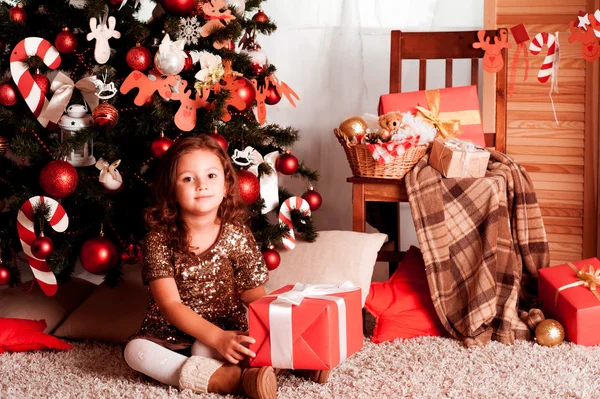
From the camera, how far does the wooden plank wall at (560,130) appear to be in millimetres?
2725

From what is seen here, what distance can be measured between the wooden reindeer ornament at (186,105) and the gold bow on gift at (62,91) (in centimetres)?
23

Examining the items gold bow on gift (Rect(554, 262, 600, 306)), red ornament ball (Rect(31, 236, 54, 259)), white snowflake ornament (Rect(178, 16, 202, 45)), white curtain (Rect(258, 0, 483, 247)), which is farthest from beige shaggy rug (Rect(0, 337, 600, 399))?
white curtain (Rect(258, 0, 483, 247))

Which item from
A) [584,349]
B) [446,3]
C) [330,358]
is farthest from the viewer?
[446,3]

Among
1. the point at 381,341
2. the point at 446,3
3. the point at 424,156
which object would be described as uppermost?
the point at 446,3

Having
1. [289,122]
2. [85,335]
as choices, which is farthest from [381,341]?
[289,122]

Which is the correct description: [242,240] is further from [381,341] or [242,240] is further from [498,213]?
[498,213]

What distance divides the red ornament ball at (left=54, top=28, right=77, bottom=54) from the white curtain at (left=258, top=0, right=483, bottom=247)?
114 cm

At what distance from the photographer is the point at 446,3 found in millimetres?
2863

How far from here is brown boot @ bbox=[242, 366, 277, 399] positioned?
150cm

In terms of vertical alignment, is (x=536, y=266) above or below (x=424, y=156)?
below

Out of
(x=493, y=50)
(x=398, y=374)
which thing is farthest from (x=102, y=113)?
(x=493, y=50)

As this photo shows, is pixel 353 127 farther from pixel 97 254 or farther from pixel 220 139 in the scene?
pixel 97 254

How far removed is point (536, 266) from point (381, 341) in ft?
1.84

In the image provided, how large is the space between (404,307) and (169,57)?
0.98 meters
